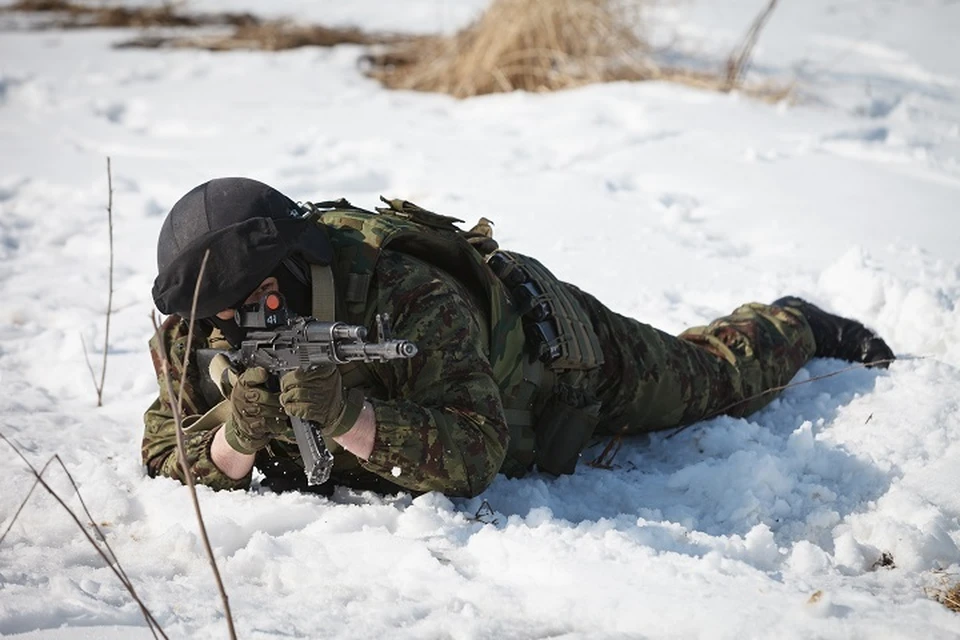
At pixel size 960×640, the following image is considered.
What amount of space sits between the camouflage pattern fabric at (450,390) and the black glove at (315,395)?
0.14 m

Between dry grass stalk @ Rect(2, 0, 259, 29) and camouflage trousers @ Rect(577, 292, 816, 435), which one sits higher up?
→ dry grass stalk @ Rect(2, 0, 259, 29)

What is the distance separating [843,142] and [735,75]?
51.1 inches

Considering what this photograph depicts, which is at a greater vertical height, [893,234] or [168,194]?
[893,234]

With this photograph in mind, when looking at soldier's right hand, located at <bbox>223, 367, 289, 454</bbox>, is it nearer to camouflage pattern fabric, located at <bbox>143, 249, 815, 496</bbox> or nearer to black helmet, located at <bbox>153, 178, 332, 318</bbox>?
camouflage pattern fabric, located at <bbox>143, 249, 815, 496</bbox>

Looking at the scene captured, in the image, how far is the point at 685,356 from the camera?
11.3 feet

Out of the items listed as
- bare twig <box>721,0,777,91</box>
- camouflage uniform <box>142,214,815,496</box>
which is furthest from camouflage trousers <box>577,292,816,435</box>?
bare twig <box>721,0,777,91</box>

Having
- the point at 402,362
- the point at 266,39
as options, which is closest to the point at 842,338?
the point at 402,362

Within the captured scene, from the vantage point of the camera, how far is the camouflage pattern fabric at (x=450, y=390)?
2.61 meters

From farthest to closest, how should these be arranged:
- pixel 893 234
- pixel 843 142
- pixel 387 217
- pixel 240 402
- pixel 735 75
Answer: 1. pixel 735 75
2. pixel 843 142
3. pixel 893 234
4. pixel 387 217
5. pixel 240 402

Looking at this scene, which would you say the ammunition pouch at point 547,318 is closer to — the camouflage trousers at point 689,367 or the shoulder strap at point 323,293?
the camouflage trousers at point 689,367

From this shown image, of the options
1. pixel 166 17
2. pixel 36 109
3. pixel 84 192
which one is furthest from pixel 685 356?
pixel 166 17

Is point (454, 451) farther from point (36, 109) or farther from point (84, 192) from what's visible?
point (36, 109)

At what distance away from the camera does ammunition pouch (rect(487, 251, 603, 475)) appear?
2.99 m

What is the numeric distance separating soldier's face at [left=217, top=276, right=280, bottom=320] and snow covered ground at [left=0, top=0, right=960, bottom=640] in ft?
1.68
